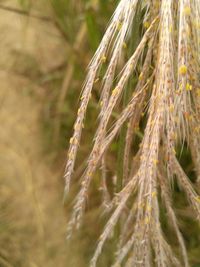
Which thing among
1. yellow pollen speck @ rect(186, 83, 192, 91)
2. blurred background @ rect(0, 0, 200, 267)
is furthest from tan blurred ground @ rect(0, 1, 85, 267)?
yellow pollen speck @ rect(186, 83, 192, 91)

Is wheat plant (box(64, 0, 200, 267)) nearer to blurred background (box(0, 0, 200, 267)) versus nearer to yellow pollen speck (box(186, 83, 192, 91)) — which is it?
yellow pollen speck (box(186, 83, 192, 91))

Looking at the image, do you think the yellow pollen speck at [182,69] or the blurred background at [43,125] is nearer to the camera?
the yellow pollen speck at [182,69]

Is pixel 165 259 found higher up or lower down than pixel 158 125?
lower down

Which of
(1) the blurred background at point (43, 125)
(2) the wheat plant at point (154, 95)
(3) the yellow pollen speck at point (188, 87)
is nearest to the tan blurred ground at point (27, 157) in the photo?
(1) the blurred background at point (43, 125)

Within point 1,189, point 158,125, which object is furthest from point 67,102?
point 158,125

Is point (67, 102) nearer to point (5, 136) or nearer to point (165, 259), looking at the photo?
point (5, 136)

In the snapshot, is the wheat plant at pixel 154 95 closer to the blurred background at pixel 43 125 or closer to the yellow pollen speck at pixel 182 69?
the yellow pollen speck at pixel 182 69

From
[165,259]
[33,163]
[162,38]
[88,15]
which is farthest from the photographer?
[33,163]

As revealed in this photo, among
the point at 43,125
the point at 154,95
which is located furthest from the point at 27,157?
the point at 154,95
